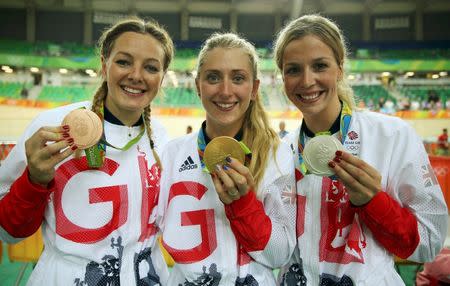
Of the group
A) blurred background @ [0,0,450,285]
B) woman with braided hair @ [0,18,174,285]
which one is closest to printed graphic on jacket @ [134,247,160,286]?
woman with braided hair @ [0,18,174,285]

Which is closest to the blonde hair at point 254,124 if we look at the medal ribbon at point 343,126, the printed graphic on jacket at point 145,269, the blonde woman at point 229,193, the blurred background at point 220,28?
the blonde woman at point 229,193

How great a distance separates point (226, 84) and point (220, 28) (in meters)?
23.1

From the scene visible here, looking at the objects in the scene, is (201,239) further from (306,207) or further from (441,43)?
(441,43)

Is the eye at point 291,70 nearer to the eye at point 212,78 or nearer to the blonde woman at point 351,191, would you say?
the blonde woman at point 351,191

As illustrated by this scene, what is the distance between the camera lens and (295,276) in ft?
5.67

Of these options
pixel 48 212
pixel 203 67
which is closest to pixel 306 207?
pixel 203 67

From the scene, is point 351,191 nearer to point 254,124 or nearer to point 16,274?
point 254,124

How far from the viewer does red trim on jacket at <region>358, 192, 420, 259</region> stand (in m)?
1.50

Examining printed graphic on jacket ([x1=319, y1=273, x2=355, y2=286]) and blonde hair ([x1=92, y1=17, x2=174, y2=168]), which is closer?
printed graphic on jacket ([x1=319, y1=273, x2=355, y2=286])

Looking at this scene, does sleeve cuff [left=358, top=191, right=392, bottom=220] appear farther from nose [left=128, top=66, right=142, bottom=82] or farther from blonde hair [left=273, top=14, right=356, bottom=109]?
nose [left=128, top=66, right=142, bottom=82]

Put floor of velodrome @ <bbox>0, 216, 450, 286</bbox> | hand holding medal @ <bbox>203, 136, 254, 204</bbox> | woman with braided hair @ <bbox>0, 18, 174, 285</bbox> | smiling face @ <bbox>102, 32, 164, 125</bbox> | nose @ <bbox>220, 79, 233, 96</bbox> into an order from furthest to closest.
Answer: floor of velodrome @ <bbox>0, 216, 450, 286</bbox> → smiling face @ <bbox>102, 32, 164, 125</bbox> → nose @ <bbox>220, 79, 233, 96</bbox> → woman with braided hair @ <bbox>0, 18, 174, 285</bbox> → hand holding medal @ <bbox>203, 136, 254, 204</bbox>

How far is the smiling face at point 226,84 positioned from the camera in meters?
1.72

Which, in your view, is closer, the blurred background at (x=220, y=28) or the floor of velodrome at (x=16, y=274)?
the floor of velodrome at (x=16, y=274)

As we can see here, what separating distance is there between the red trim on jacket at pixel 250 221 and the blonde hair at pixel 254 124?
0.18 metres
